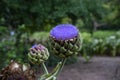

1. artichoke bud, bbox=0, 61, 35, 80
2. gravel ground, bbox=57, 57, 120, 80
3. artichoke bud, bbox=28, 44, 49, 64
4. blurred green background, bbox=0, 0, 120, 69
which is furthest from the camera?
blurred green background, bbox=0, 0, 120, 69

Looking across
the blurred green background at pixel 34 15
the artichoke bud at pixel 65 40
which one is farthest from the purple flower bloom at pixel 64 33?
the blurred green background at pixel 34 15


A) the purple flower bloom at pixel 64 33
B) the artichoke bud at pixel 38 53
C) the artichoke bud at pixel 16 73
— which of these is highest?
the purple flower bloom at pixel 64 33

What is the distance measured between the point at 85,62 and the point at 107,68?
1.26 m

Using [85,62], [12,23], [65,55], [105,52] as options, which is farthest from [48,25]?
[65,55]

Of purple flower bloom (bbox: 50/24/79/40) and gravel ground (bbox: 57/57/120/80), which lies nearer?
purple flower bloom (bbox: 50/24/79/40)

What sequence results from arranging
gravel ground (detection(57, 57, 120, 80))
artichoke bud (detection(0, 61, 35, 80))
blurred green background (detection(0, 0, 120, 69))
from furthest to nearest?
blurred green background (detection(0, 0, 120, 69)) < gravel ground (detection(57, 57, 120, 80)) < artichoke bud (detection(0, 61, 35, 80))

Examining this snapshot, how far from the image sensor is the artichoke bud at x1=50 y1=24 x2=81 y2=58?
5.98ft

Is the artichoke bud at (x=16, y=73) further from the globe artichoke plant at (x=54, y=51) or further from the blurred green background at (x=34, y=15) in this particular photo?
the blurred green background at (x=34, y=15)

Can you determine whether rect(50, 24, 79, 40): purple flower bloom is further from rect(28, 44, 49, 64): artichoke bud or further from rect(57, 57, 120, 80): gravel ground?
rect(57, 57, 120, 80): gravel ground

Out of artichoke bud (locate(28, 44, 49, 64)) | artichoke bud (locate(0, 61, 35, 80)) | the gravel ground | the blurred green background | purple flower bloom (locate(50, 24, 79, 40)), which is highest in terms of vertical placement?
the blurred green background

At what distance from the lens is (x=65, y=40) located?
1858mm

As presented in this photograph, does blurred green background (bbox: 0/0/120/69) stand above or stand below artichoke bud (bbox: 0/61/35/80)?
above

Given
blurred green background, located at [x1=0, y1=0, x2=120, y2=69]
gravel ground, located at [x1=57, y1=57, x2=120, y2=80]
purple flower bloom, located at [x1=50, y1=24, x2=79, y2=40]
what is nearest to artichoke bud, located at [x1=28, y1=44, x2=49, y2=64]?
purple flower bloom, located at [x1=50, y1=24, x2=79, y2=40]

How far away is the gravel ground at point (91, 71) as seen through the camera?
26.7 feet
